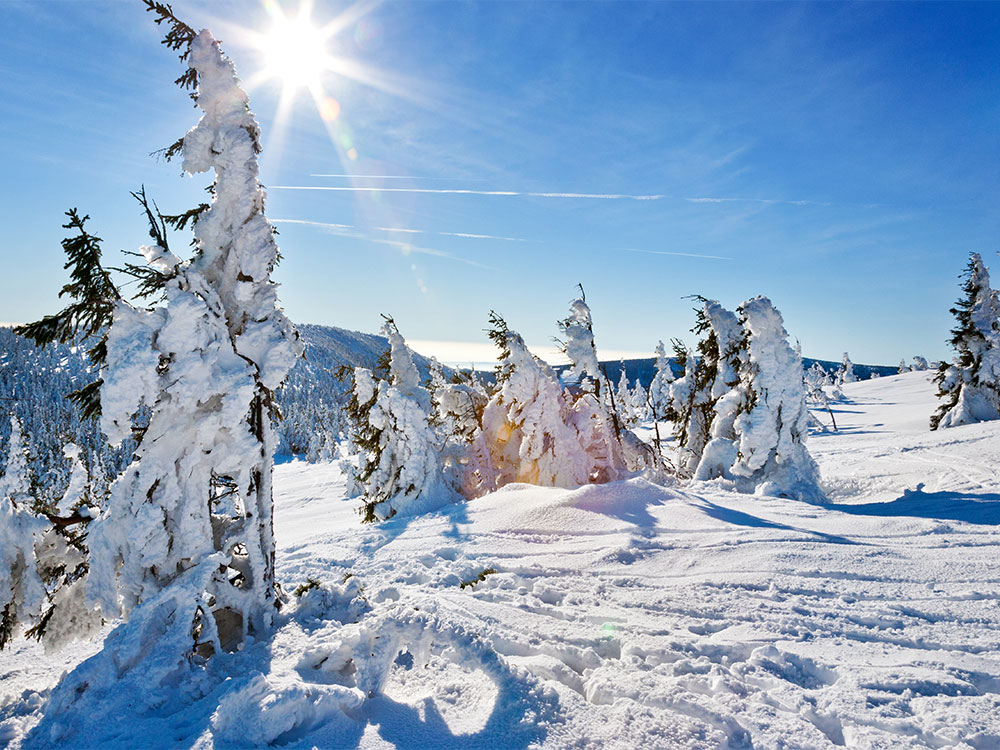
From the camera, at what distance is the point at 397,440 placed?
17250mm

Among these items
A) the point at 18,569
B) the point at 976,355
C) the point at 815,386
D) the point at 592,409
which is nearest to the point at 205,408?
the point at 18,569

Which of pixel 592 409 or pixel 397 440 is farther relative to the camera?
pixel 592 409

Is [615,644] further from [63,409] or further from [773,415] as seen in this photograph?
[63,409]

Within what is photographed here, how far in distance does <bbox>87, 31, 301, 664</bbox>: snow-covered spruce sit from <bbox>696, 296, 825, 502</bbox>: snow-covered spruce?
13398 millimetres

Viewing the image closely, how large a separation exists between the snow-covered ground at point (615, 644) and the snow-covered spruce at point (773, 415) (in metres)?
4.74

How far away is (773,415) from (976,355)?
19412 millimetres

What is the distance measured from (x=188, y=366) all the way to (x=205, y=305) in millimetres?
755

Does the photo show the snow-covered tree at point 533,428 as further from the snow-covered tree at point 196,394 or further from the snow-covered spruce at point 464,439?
the snow-covered tree at point 196,394

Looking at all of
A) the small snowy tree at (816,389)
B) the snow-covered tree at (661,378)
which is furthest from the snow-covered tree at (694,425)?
the snow-covered tree at (661,378)

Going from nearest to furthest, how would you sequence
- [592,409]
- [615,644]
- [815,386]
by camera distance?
[615,644] → [592,409] → [815,386]

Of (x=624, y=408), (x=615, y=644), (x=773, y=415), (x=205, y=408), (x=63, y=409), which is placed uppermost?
(x=63, y=409)

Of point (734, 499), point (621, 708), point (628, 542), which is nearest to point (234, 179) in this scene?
point (621, 708)

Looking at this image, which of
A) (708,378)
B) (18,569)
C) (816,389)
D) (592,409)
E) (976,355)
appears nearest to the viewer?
(18,569)

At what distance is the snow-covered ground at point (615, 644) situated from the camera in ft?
12.8
